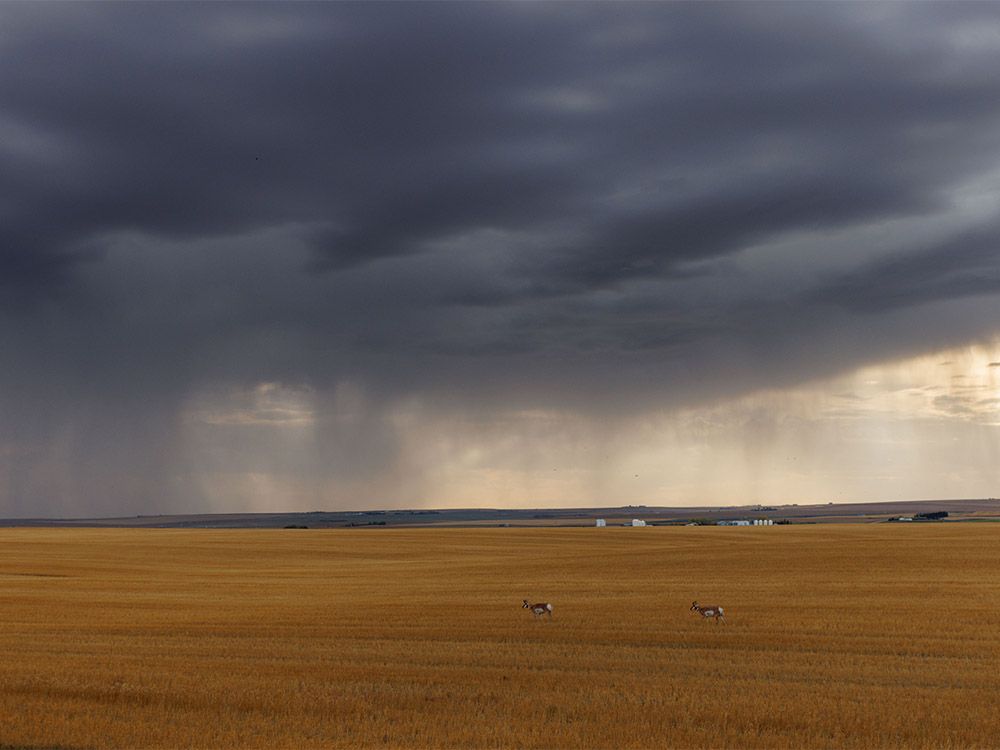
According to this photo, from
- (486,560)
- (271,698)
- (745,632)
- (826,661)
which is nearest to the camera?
(271,698)

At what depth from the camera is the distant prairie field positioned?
17.5m

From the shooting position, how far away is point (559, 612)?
37.3 meters

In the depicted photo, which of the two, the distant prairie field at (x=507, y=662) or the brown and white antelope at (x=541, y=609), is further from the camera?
the brown and white antelope at (x=541, y=609)

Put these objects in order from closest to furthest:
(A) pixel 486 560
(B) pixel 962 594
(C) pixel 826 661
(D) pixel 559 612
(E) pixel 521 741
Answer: (E) pixel 521 741, (C) pixel 826 661, (D) pixel 559 612, (B) pixel 962 594, (A) pixel 486 560

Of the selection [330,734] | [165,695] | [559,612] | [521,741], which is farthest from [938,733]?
[559,612]

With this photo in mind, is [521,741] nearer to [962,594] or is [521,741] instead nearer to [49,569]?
[962,594]

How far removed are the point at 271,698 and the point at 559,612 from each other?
18777 millimetres

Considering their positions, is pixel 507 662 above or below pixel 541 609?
below

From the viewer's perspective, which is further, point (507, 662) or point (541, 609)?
point (541, 609)

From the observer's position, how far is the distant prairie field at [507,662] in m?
17.5

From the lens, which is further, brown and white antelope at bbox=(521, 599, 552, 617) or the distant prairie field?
brown and white antelope at bbox=(521, 599, 552, 617)

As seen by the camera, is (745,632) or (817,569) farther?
(817,569)

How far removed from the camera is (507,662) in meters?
25.3

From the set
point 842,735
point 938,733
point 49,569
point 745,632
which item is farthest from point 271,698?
point 49,569
